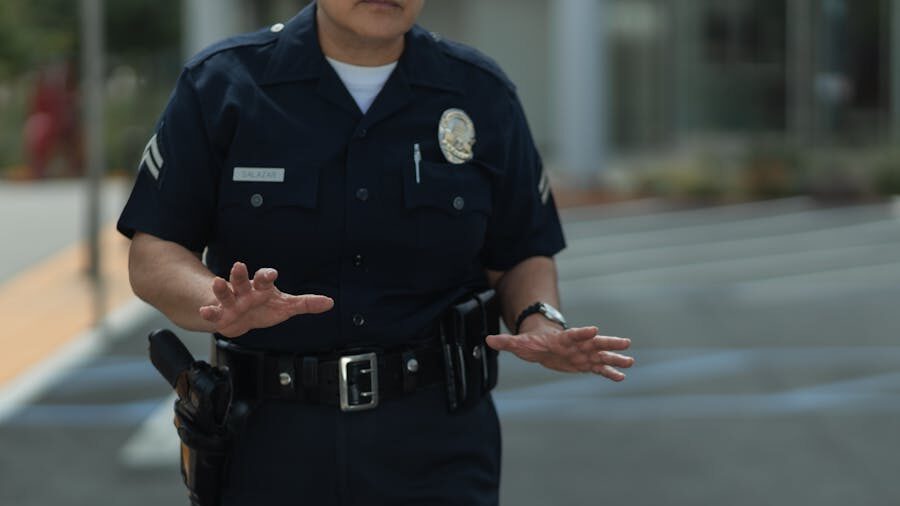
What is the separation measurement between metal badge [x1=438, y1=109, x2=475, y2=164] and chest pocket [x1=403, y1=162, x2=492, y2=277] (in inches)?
0.7

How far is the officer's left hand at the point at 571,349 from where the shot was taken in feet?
8.80

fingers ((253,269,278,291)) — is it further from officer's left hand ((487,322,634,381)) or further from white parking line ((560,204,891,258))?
white parking line ((560,204,891,258))

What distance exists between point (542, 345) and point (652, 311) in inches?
334

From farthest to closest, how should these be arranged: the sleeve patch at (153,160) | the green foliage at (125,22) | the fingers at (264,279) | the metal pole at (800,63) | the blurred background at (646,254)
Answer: the green foliage at (125,22) < the metal pole at (800,63) < the blurred background at (646,254) < the sleeve patch at (153,160) < the fingers at (264,279)

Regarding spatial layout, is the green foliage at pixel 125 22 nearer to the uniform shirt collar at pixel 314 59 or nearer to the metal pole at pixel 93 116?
the metal pole at pixel 93 116

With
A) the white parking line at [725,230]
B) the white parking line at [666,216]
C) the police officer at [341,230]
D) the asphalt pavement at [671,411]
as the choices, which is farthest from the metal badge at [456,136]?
the white parking line at [666,216]

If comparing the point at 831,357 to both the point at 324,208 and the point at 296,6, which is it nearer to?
the point at 324,208

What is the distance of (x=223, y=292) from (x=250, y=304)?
5 cm

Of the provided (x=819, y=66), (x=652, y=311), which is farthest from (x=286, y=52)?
(x=819, y=66)

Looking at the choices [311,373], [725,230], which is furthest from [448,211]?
[725,230]

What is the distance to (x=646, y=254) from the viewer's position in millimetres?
15055

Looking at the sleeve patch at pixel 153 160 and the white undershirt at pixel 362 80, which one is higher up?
the white undershirt at pixel 362 80

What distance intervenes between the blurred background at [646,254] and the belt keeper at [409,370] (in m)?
3.09

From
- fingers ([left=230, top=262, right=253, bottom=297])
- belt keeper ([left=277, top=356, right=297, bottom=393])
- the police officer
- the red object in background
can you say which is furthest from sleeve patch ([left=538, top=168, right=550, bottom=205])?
the red object in background
